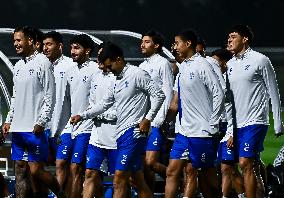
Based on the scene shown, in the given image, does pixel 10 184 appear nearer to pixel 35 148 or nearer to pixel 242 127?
pixel 35 148

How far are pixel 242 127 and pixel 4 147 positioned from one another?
10.7 ft

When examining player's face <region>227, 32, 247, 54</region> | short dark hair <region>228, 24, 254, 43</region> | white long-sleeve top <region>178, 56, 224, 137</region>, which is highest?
short dark hair <region>228, 24, 254, 43</region>

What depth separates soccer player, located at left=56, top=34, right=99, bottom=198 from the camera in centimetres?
1708

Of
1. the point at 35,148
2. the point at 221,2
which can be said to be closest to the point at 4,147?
the point at 35,148

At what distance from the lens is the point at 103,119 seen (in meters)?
16.7

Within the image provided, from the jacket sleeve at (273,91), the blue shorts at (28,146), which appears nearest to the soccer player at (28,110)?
the blue shorts at (28,146)

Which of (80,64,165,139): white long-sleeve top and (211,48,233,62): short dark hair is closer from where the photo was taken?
(80,64,165,139): white long-sleeve top

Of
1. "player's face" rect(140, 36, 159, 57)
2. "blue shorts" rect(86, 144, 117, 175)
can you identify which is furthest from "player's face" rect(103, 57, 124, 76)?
"player's face" rect(140, 36, 159, 57)

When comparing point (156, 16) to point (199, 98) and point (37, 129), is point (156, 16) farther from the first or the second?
point (199, 98)

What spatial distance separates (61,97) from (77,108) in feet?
1.48

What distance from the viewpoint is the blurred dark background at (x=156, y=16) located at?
25.1 m

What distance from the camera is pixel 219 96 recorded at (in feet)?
51.0

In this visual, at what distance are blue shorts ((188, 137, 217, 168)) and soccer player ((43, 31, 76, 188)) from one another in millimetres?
2141

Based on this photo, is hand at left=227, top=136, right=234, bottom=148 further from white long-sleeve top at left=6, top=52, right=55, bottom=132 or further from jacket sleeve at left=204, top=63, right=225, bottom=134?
white long-sleeve top at left=6, top=52, right=55, bottom=132
